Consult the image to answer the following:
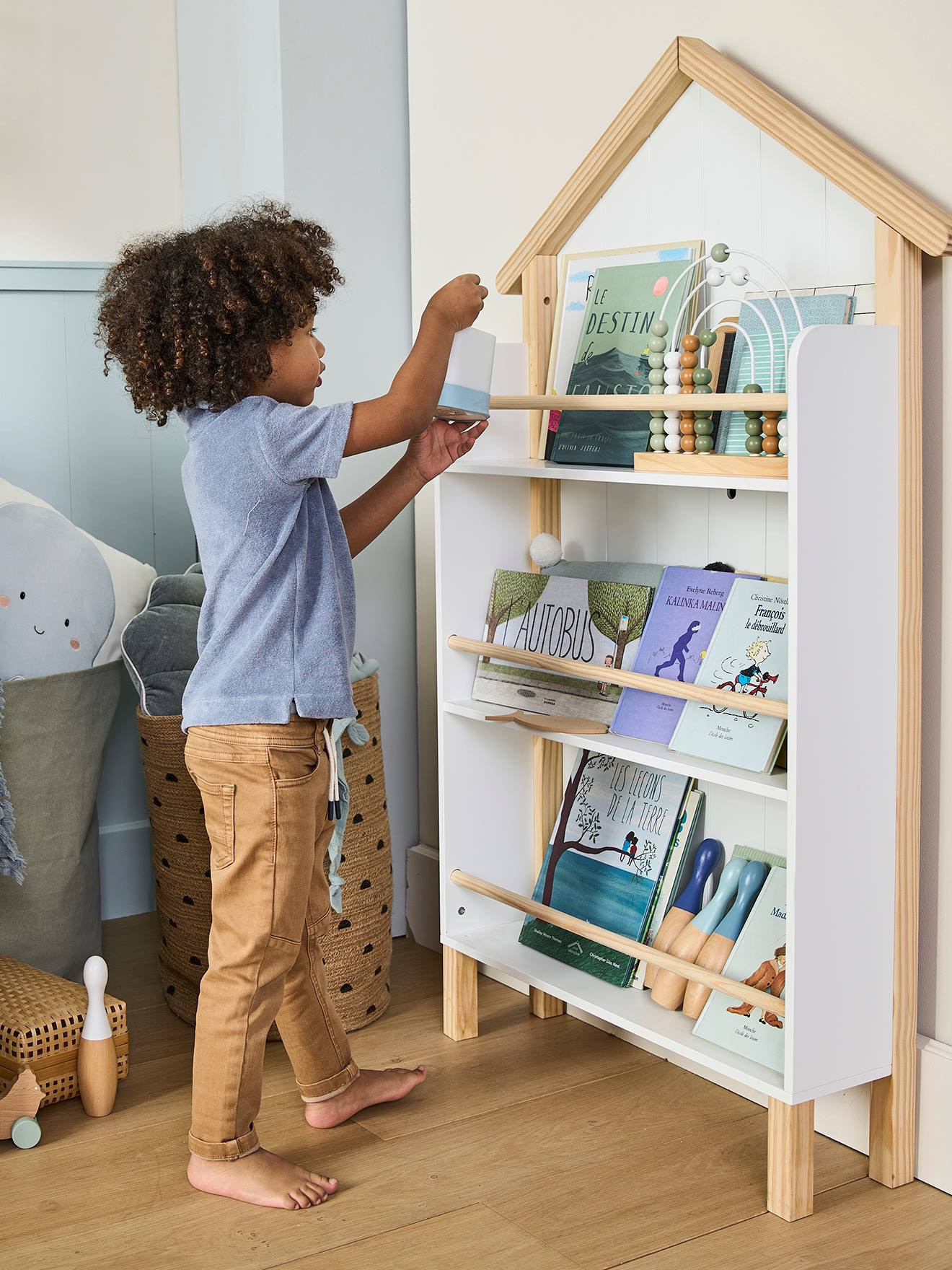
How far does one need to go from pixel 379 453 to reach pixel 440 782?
68 centimetres

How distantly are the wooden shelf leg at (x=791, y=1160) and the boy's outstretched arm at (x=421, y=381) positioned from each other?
0.93 m

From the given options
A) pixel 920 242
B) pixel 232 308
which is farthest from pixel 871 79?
pixel 232 308

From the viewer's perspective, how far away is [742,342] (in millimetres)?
1768

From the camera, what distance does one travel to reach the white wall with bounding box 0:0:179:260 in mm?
2766

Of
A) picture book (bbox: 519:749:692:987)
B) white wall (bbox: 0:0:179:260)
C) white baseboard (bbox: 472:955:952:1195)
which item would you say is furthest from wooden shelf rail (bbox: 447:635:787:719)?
white wall (bbox: 0:0:179:260)

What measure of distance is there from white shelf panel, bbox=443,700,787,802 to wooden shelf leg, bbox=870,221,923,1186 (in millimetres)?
165

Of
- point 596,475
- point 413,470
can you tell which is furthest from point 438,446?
point 596,475

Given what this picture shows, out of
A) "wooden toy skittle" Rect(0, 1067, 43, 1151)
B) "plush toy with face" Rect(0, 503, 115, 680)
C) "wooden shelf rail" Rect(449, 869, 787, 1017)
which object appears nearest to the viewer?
"wooden shelf rail" Rect(449, 869, 787, 1017)

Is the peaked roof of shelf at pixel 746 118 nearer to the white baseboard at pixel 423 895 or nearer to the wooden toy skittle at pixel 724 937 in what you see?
the wooden toy skittle at pixel 724 937

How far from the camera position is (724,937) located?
1.85m

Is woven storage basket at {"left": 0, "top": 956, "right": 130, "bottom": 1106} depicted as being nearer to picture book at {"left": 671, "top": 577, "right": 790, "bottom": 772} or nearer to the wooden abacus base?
picture book at {"left": 671, "top": 577, "right": 790, "bottom": 772}

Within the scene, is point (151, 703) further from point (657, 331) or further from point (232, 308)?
point (657, 331)

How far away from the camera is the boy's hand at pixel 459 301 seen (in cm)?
164

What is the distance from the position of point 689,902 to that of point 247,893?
0.65m
